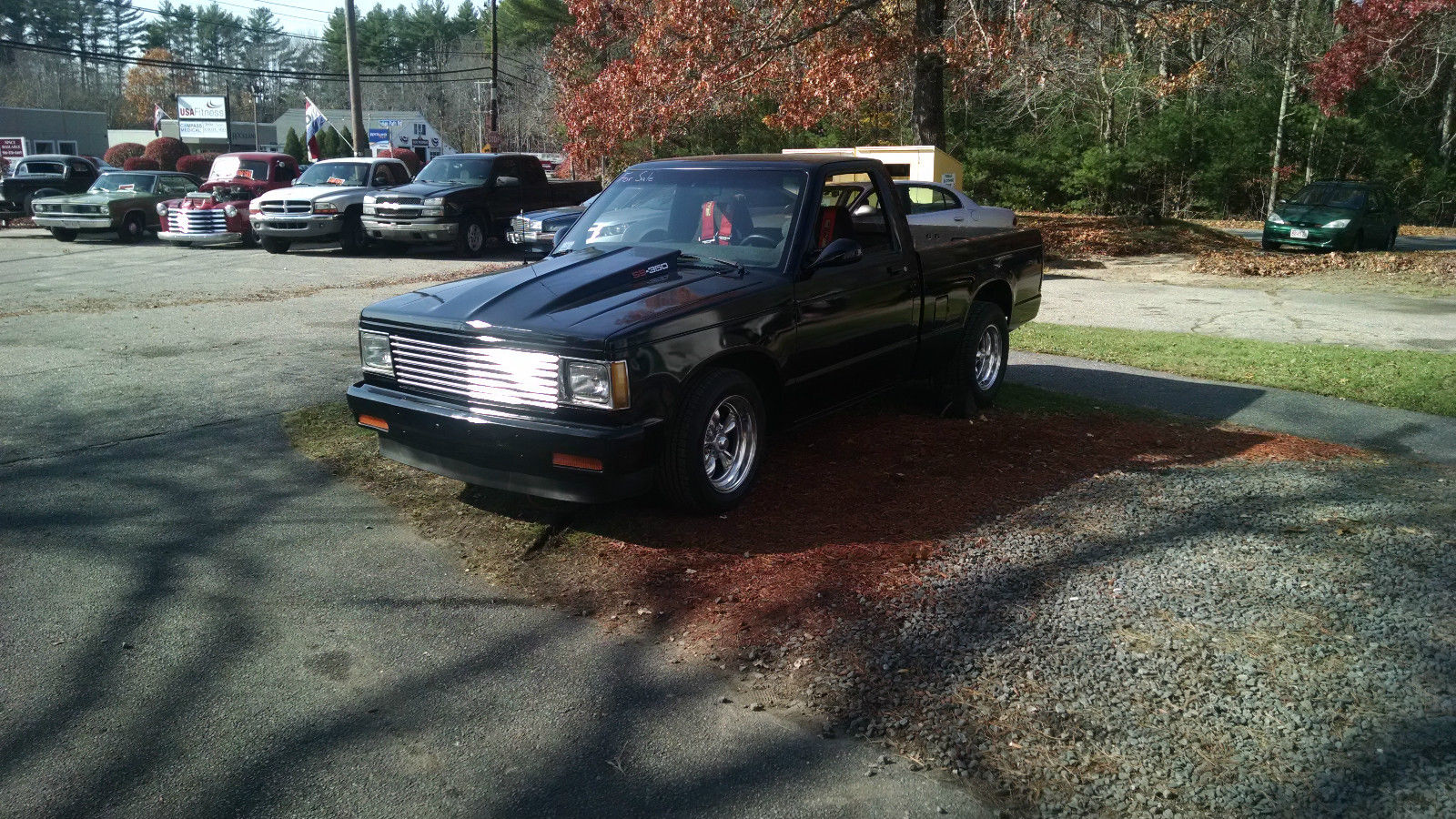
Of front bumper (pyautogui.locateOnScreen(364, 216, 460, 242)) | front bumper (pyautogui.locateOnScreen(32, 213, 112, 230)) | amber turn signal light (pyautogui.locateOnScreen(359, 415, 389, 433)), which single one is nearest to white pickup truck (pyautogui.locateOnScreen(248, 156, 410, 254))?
front bumper (pyautogui.locateOnScreen(364, 216, 460, 242))

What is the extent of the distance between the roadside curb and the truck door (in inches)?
105

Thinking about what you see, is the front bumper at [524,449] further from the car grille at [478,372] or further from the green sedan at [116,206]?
the green sedan at [116,206]

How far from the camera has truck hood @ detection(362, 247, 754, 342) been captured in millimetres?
4820

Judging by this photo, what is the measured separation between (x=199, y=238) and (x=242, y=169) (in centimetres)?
244

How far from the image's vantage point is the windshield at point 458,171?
20.1 m

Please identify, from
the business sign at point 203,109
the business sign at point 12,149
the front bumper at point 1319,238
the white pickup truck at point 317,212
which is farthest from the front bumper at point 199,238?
the business sign at point 203,109

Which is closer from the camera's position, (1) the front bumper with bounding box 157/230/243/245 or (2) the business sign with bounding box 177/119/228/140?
(1) the front bumper with bounding box 157/230/243/245

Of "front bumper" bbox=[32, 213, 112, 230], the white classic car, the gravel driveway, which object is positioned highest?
the white classic car

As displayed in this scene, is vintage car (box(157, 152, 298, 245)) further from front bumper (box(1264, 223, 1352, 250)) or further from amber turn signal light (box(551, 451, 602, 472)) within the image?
front bumper (box(1264, 223, 1352, 250))

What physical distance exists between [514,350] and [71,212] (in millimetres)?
22480

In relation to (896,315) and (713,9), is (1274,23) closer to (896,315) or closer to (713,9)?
(713,9)

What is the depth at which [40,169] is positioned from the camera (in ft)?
93.8

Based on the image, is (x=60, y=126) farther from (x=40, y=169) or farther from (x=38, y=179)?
(x=38, y=179)

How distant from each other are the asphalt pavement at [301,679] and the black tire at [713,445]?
921 millimetres
